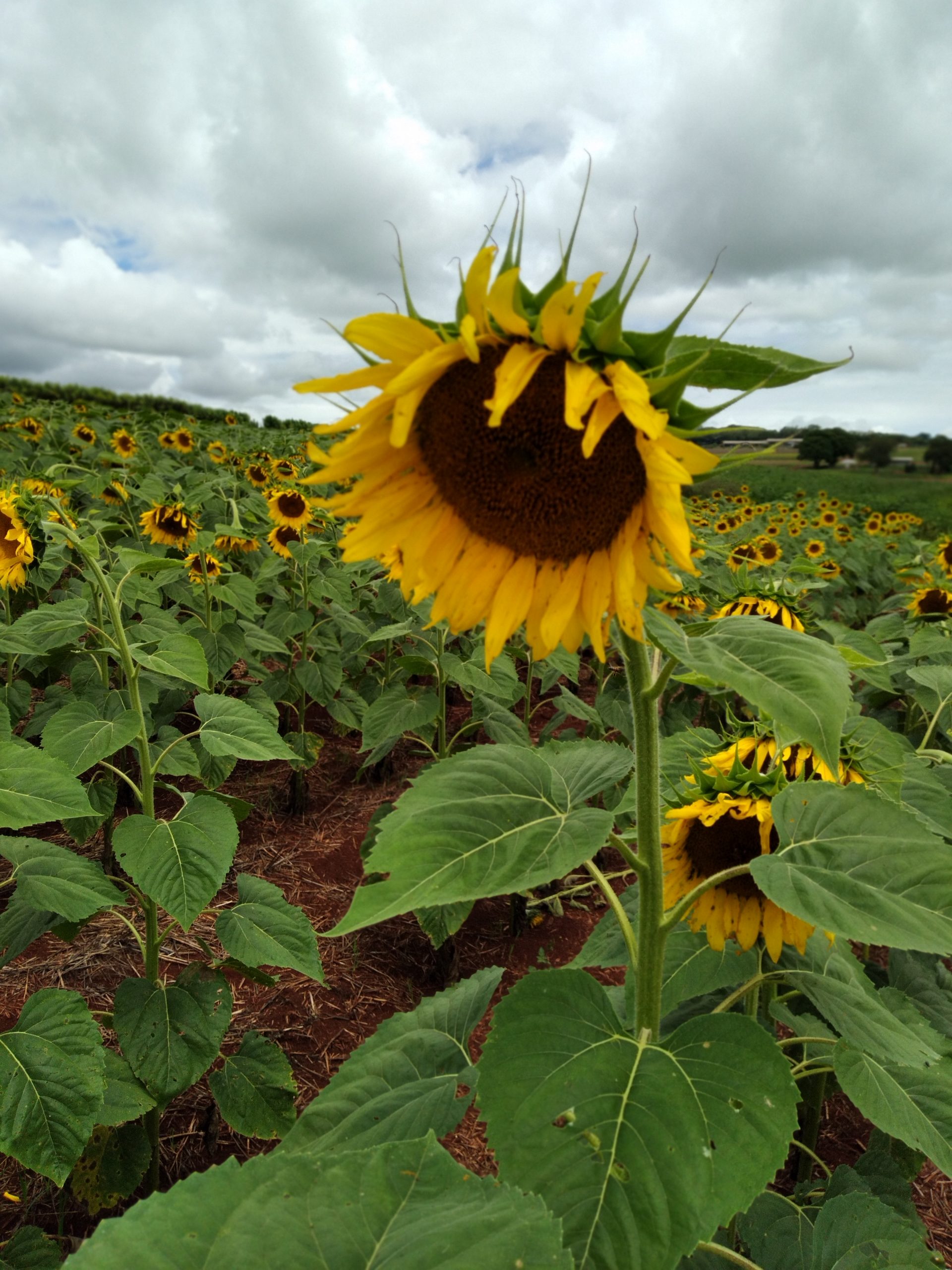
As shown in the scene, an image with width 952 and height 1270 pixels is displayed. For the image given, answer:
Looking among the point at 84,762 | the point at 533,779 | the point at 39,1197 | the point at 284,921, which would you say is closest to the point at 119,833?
the point at 84,762

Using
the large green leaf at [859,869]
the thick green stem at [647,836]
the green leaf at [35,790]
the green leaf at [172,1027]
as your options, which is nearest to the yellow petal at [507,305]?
the thick green stem at [647,836]

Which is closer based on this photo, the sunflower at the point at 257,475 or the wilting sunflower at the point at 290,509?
the wilting sunflower at the point at 290,509

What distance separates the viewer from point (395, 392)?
1.07 m

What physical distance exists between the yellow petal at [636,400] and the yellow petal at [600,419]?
0.02m

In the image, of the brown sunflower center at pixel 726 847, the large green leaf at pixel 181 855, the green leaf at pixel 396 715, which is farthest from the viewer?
the green leaf at pixel 396 715

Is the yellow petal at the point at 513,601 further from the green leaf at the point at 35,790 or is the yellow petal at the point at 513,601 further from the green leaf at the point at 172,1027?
the green leaf at the point at 172,1027

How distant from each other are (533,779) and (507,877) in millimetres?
280

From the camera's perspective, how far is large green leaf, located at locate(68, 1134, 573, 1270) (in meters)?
0.53

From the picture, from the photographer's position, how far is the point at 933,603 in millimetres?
4914

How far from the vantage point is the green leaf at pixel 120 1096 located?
1.96 metres

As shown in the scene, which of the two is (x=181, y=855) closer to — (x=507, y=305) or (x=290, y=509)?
(x=507, y=305)

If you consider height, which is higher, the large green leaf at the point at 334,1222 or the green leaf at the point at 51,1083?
the large green leaf at the point at 334,1222

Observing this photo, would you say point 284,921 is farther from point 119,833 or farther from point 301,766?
A: point 301,766

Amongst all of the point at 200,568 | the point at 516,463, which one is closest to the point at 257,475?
the point at 200,568
